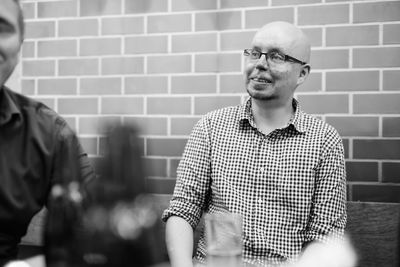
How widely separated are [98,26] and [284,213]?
134cm

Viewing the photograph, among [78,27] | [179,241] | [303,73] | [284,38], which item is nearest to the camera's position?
[179,241]

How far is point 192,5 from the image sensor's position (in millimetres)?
2451

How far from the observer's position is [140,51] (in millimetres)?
2529

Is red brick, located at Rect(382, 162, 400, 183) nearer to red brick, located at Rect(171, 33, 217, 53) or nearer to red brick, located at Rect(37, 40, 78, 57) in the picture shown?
red brick, located at Rect(171, 33, 217, 53)

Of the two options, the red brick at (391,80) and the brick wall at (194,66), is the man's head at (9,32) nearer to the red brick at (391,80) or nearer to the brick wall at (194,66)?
the brick wall at (194,66)

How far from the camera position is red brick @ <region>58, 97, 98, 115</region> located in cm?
260

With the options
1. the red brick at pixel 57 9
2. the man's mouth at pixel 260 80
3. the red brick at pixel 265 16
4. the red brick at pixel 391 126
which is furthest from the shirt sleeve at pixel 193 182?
the red brick at pixel 57 9

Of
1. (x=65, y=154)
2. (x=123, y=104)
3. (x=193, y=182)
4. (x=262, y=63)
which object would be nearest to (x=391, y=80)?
(x=262, y=63)

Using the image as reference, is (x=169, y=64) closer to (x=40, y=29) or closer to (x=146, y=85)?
(x=146, y=85)

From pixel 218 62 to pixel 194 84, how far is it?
16cm

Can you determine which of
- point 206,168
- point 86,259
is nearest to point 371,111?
point 206,168

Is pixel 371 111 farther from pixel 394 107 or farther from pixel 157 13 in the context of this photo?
pixel 157 13

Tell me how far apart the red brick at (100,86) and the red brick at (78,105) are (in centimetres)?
4

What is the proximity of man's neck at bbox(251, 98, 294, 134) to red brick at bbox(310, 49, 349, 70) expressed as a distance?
338 millimetres
